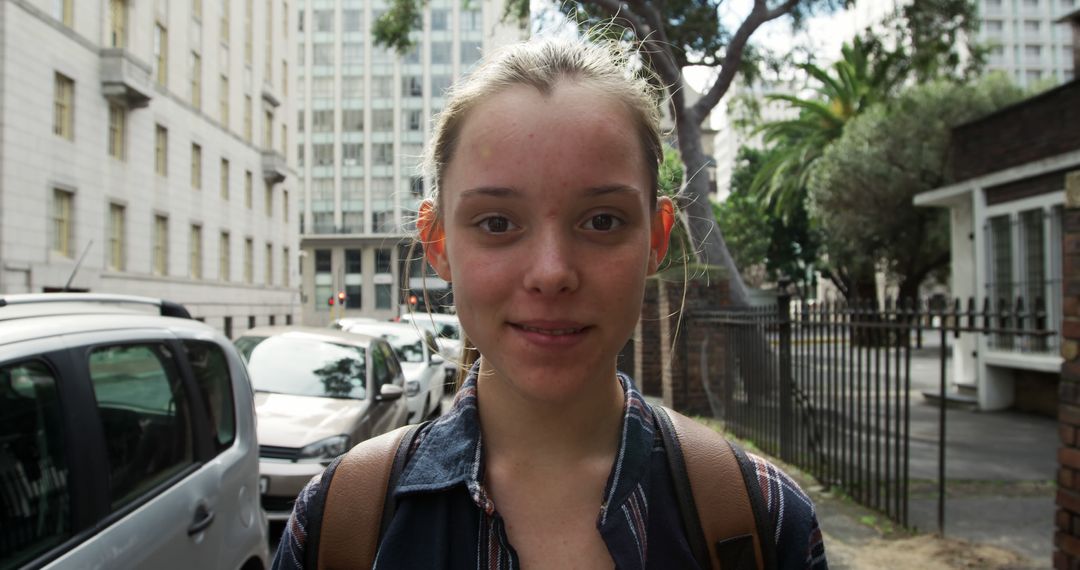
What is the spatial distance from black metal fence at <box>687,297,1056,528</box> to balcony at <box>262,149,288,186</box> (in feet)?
102

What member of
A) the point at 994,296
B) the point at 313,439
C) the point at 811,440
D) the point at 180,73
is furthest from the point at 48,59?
the point at 994,296

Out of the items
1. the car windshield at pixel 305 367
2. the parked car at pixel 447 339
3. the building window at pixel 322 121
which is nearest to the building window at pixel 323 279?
the building window at pixel 322 121

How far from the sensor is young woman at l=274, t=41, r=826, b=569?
4.22ft

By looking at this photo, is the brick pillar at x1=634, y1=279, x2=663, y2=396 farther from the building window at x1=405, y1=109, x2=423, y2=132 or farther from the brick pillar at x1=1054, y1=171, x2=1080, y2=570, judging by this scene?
the building window at x1=405, y1=109, x2=423, y2=132

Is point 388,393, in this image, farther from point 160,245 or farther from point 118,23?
point 160,245

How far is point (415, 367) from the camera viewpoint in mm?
11672

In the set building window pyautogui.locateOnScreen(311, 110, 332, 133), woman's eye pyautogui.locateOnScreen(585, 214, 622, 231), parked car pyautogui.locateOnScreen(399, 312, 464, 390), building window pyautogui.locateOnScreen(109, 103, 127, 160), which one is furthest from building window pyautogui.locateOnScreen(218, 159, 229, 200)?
woman's eye pyautogui.locateOnScreen(585, 214, 622, 231)

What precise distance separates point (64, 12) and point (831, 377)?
23187mm

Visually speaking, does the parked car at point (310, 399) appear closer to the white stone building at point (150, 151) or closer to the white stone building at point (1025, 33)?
the white stone building at point (150, 151)

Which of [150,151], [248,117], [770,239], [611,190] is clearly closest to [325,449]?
[611,190]

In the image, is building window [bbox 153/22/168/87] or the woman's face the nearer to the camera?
the woman's face

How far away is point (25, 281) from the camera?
19.1 meters

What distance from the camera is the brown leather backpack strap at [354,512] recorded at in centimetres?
129

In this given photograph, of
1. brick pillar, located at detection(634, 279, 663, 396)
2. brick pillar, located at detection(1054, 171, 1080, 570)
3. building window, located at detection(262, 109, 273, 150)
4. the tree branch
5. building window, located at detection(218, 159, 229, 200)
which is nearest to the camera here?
brick pillar, located at detection(1054, 171, 1080, 570)
